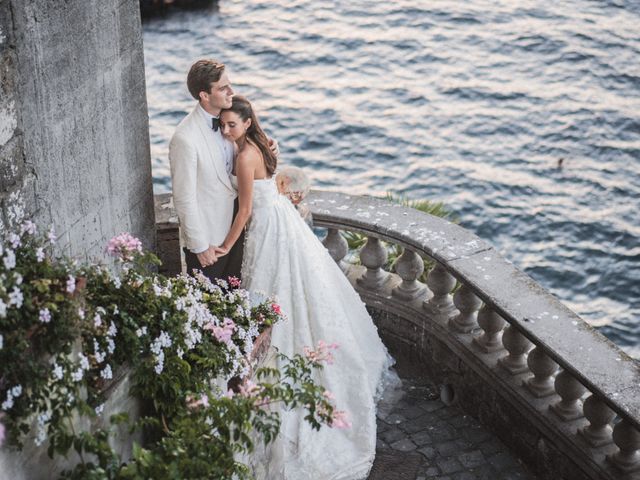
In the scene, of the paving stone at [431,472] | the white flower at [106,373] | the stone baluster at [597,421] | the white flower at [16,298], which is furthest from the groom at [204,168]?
the white flower at [16,298]

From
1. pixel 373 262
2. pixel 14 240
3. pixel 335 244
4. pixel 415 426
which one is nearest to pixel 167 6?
pixel 335 244

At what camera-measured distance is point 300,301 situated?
19.4 feet

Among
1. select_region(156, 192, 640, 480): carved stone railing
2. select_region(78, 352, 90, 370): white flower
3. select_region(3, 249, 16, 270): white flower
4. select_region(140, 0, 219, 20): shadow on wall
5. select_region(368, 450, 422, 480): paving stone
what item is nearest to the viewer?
select_region(3, 249, 16, 270): white flower

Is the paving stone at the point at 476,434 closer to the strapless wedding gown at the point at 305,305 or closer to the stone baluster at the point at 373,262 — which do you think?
the strapless wedding gown at the point at 305,305

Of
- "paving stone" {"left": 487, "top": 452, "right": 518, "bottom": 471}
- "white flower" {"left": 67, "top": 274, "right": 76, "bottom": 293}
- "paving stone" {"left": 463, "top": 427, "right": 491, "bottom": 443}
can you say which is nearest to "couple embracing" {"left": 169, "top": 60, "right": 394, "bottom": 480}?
"paving stone" {"left": 463, "top": 427, "right": 491, "bottom": 443}

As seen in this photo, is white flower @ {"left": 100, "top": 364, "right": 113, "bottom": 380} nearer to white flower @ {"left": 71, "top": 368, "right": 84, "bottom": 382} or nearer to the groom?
white flower @ {"left": 71, "top": 368, "right": 84, "bottom": 382}

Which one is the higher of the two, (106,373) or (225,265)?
(106,373)

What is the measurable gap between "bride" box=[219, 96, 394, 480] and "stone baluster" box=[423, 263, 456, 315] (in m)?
0.61

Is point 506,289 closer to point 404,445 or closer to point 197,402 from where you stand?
point 404,445

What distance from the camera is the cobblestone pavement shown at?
5.85m

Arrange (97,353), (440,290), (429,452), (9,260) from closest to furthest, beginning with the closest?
(9,260) < (97,353) < (429,452) < (440,290)

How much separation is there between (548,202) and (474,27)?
476cm

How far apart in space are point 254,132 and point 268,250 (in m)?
0.66

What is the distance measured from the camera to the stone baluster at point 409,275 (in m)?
6.48
